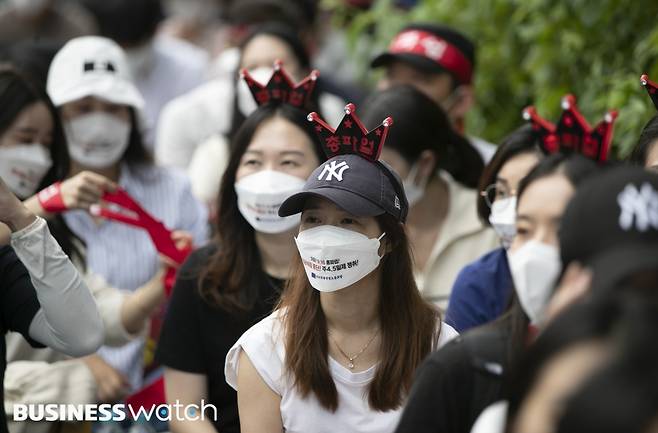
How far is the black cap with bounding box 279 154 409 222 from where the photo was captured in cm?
370

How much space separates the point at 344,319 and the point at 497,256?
3.32ft

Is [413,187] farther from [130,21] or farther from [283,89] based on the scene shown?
[130,21]

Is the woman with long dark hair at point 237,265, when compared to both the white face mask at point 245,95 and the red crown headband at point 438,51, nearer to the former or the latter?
the white face mask at point 245,95

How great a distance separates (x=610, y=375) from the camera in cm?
186

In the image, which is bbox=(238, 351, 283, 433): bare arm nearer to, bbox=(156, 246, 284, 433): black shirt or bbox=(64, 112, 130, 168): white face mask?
bbox=(156, 246, 284, 433): black shirt

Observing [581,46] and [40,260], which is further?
[581,46]

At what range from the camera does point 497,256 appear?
4574mm

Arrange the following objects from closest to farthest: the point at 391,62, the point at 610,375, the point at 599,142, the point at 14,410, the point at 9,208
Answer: the point at 610,375, the point at 599,142, the point at 9,208, the point at 14,410, the point at 391,62

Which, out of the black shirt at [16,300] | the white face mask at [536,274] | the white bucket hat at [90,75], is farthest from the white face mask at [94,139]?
the white face mask at [536,274]

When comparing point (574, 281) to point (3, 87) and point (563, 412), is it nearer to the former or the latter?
point (563, 412)

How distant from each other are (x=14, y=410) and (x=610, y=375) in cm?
298

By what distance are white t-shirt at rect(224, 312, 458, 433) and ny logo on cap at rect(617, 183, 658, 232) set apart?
1371 millimetres

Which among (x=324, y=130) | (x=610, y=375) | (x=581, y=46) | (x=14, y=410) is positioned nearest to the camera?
(x=610, y=375)

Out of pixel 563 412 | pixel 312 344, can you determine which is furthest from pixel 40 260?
pixel 563 412
